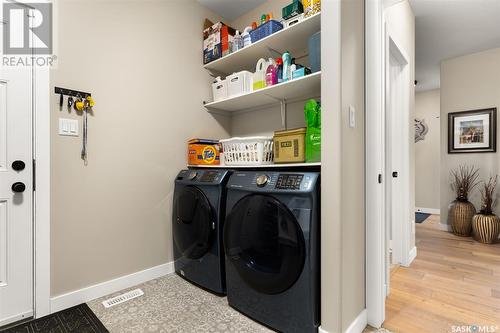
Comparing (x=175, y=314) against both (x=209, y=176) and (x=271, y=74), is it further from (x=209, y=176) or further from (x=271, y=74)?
(x=271, y=74)

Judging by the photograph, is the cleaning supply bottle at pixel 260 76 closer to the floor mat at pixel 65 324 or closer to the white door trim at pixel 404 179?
the white door trim at pixel 404 179

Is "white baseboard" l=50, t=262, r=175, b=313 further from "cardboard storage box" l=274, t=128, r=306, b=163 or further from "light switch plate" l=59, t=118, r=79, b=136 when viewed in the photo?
"cardboard storage box" l=274, t=128, r=306, b=163

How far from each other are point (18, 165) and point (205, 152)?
47.2 inches

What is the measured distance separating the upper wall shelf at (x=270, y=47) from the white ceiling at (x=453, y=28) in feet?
4.97

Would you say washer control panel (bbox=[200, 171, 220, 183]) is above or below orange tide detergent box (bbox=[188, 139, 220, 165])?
below

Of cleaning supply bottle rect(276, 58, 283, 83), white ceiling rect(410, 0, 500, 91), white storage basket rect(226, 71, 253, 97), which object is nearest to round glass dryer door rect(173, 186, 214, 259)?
white storage basket rect(226, 71, 253, 97)

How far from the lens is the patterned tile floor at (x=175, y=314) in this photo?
1435 millimetres

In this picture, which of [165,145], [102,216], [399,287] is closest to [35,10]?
[165,145]

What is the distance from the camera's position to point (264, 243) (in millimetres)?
1429

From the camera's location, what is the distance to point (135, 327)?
1.44m

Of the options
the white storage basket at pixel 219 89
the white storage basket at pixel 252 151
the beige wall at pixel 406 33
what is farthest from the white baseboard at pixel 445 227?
the white storage basket at pixel 219 89

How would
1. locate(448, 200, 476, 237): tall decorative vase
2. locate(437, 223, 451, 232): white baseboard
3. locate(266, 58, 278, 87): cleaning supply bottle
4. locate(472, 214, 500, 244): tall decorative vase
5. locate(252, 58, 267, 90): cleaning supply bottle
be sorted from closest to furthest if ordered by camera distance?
1. locate(266, 58, 278, 87): cleaning supply bottle
2. locate(252, 58, 267, 90): cleaning supply bottle
3. locate(472, 214, 500, 244): tall decorative vase
4. locate(448, 200, 476, 237): tall decorative vase
5. locate(437, 223, 451, 232): white baseboard

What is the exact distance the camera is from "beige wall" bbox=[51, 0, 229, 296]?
1646mm

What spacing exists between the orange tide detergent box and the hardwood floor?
1661 mm
